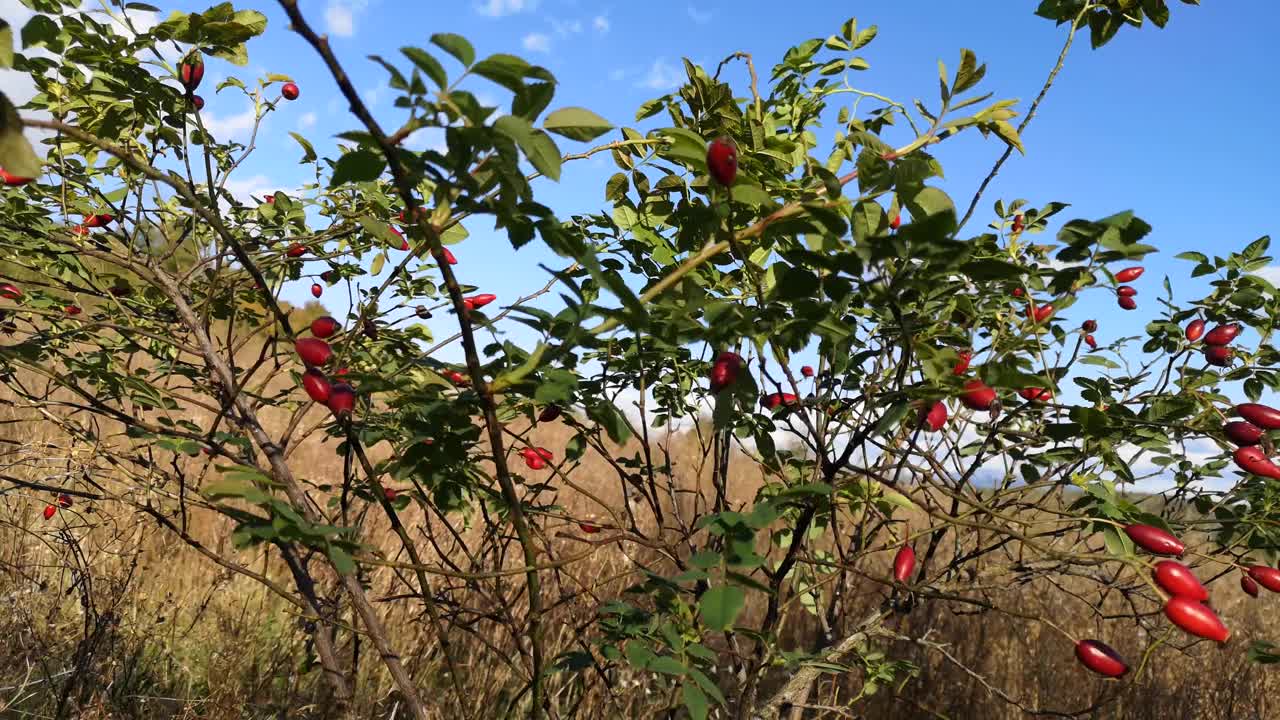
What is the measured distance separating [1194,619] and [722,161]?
741mm

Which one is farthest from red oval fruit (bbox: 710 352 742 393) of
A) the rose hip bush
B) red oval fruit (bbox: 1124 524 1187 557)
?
red oval fruit (bbox: 1124 524 1187 557)

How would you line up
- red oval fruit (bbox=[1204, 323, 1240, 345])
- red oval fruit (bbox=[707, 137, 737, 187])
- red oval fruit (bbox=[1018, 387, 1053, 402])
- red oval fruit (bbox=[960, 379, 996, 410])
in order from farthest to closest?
red oval fruit (bbox=[1204, 323, 1240, 345])
red oval fruit (bbox=[1018, 387, 1053, 402])
red oval fruit (bbox=[960, 379, 996, 410])
red oval fruit (bbox=[707, 137, 737, 187])

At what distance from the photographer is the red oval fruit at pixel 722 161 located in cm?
88

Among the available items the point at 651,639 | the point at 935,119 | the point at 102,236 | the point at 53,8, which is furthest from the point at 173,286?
the point at 935,119

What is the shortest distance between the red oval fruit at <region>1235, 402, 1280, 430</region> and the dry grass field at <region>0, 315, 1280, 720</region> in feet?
2.64

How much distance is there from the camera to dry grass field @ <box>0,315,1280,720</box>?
2.32 metres

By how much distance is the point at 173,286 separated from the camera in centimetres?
154

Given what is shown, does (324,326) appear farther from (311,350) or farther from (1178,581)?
(1178,581)

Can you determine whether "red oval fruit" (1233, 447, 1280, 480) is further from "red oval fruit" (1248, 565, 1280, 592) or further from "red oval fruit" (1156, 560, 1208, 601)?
"red oval fruit" (1156, 560, 1208, 601)

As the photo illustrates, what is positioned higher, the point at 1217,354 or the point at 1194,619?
the point at 1217,354

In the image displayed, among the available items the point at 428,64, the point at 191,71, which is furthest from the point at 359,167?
the point at 191,71

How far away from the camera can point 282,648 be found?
2.88 metres

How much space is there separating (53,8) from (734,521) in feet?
5.10

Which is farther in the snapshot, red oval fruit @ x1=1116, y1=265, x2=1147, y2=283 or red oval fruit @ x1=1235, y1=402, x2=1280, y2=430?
red oval fruit @ x1=1116, y1=265, x2=1147, y2=283
